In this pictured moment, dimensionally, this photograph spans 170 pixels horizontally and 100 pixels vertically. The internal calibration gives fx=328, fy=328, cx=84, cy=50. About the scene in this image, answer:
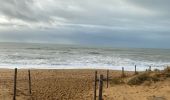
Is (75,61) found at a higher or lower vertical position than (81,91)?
higher

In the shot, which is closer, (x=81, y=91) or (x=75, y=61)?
(x=81, y=91)

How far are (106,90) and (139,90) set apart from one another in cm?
226

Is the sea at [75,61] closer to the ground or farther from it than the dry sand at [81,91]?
farther from it

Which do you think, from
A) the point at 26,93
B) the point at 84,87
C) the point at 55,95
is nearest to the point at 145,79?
the point at 84,87

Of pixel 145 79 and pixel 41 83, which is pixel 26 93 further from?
pixel 145 79

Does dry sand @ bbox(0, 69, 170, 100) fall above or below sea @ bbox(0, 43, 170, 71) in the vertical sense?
below

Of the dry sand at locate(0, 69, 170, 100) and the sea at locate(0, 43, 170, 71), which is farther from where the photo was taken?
the sea at locate(0, 43, 170, 71)

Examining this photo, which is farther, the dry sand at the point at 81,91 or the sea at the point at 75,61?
the sea at the point at 75,61

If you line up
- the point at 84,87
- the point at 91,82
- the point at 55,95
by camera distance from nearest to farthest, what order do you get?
1. the point at 55,95
2. the point at 84,87
3. the point at 91,82

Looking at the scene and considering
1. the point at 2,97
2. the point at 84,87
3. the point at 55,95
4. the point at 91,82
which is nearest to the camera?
the point at 2,97

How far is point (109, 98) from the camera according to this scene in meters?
19.8

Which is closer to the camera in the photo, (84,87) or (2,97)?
(2,97)

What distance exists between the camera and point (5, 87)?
22531 mm

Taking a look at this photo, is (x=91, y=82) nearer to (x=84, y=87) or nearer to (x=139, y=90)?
(x=84, y=87)
